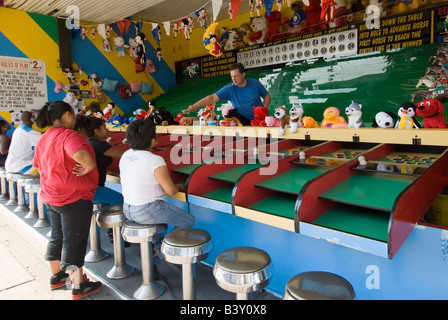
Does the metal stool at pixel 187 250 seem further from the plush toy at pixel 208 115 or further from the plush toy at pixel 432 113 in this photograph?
the plush toy at pixel 208 115

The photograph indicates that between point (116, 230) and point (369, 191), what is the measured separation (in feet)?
5.87

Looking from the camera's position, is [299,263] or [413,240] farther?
[299,263]

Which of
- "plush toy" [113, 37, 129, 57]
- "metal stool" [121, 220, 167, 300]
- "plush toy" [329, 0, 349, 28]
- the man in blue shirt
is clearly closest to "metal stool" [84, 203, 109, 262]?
"metal stool" [121, 220, 167, 300]

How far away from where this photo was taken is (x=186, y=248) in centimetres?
165

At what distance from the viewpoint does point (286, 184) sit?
167cm

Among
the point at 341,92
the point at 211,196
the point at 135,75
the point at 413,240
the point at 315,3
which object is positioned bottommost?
the point at 413,240

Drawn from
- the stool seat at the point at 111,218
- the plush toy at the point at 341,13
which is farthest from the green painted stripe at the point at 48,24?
the stool seat at the point at 111,218

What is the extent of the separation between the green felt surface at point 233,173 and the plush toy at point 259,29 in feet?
16.9

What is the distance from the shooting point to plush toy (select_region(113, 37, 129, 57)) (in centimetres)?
742

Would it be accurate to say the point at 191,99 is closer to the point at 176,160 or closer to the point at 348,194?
the point at 176,160

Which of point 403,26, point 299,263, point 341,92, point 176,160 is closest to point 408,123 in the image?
point 299,263

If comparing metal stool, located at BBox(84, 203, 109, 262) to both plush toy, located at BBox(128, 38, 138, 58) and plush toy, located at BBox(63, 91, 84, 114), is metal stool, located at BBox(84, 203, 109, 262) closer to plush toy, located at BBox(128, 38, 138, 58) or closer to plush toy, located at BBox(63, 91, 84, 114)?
plush toy, located at BBox(63, 91, 84, 114)

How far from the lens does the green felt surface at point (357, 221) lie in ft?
4.08

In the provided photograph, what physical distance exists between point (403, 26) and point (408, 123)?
387 cm
